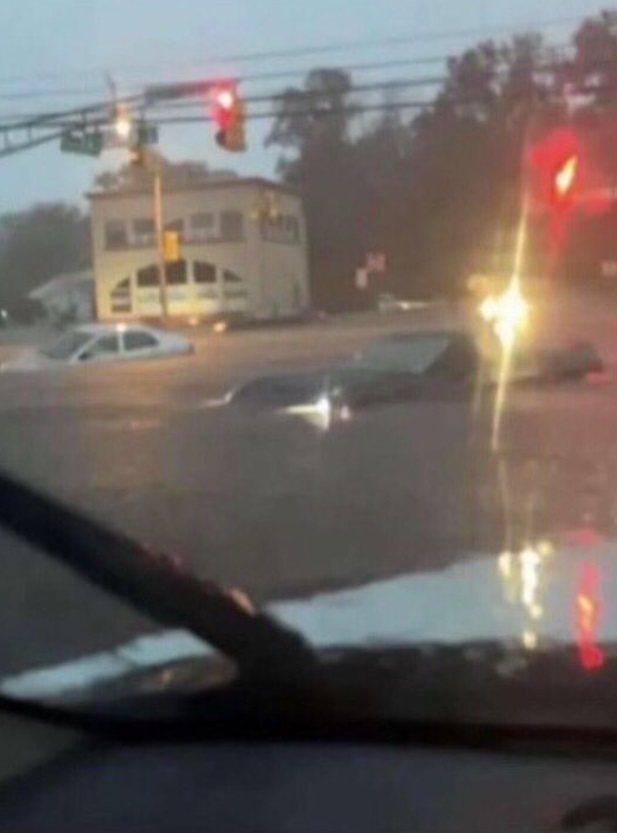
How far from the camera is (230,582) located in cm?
361

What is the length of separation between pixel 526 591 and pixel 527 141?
2.44 m

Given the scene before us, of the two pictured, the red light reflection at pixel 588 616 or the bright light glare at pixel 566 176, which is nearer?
the red light reflection at pixel 588 616

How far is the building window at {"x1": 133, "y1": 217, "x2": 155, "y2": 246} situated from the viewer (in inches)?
209

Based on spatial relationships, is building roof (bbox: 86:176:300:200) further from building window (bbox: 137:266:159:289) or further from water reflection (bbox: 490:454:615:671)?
water reflection (bbox: 490:454:615:671)

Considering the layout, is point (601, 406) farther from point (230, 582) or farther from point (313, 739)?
point (313, 739)

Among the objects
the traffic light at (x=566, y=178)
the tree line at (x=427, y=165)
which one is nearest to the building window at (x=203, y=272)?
the tree line at (x=427, y=165)

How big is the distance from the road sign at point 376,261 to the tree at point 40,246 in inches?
27.3

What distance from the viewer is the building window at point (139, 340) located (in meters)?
6.01

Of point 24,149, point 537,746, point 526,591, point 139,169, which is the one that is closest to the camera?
point 537,746

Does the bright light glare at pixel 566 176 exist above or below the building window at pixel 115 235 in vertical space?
above

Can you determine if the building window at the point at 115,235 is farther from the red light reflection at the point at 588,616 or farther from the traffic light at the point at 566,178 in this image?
the red light reflection at the point at 588,616

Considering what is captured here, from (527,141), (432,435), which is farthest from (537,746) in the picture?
(432,435)

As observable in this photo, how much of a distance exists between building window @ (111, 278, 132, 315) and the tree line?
14 centimetres

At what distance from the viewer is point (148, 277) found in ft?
18.2
